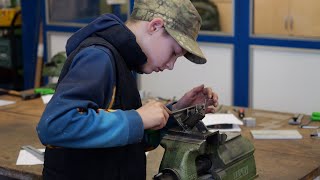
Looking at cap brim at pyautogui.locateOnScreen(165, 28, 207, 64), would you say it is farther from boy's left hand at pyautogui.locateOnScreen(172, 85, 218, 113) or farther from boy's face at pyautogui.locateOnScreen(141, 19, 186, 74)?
boy's left hand at pyautogui.locateOnScreen(172, 85, 218, 113)

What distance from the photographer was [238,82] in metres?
4.80

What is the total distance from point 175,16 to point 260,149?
36.8 inches

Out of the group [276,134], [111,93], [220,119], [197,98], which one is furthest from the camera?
[220,119]

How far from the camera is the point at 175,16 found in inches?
67.2

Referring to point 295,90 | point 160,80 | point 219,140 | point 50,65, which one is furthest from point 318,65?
point 219,140

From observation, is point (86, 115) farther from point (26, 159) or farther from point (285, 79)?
point (285, 79)

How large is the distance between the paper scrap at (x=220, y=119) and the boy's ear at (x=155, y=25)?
3.65 feet

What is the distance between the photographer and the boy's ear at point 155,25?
5.52 feet

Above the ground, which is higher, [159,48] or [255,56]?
[159,48]

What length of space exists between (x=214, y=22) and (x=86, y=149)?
3369 mm

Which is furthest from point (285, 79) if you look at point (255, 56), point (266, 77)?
point (255, 56)

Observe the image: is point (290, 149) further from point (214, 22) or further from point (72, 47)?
point (214, 22)

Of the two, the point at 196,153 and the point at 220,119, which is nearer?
the point at 196,153

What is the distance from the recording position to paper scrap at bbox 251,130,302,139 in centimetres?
259
